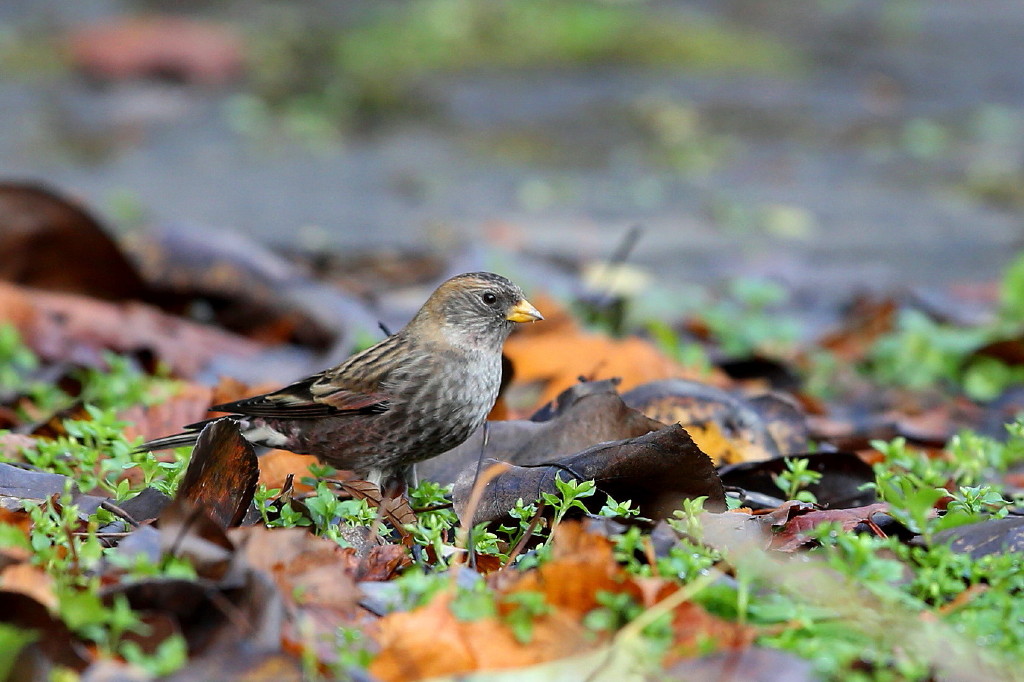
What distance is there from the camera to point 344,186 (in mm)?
11016

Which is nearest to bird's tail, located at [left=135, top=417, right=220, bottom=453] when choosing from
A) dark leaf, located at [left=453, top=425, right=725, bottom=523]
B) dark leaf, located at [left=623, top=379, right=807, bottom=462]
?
dark leaf, located at [left=453, top=425, right=725, bottom=523]

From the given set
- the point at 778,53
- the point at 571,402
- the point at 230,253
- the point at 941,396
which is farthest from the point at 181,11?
the point at 571,402

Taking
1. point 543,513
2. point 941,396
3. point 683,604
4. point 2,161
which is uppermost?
point 683,604

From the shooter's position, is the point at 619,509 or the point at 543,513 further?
A: the point at 543,513

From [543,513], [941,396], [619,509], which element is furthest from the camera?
[941,396]

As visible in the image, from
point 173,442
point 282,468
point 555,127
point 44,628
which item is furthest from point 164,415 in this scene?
point 555,127

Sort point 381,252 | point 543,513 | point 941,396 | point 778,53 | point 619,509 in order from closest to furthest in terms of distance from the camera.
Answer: point 619,509 → point 543,513 → point 941,396 → point 381,252 → point 778,53

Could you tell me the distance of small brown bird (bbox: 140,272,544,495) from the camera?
3.93 meters

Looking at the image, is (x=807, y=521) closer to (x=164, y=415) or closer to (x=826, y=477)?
(x=826, y=477)

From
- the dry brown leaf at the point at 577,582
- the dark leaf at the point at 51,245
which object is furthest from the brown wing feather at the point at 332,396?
the dark leaf at the point at 51,245

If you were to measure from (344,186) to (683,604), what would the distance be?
893 cm

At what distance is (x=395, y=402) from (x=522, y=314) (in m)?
0.67

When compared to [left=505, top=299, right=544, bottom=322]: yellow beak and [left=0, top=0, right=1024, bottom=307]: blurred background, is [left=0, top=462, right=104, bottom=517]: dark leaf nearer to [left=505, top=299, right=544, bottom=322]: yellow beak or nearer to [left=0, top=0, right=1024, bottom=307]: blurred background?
[left=505, top=299, right=544, bottom=322]: yellow beak

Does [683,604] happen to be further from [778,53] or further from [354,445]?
[778,53]
